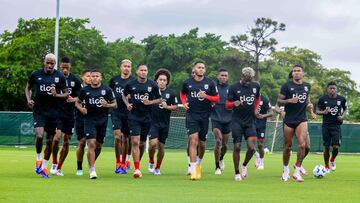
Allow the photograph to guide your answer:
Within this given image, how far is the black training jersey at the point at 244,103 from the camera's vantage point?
1756 centimetres

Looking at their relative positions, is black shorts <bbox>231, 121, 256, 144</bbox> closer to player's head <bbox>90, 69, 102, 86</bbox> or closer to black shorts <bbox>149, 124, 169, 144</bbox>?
black shorts <bbox>149, 124, 169, 144</bbox>

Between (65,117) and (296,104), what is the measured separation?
5.08m

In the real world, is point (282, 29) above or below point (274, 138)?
above

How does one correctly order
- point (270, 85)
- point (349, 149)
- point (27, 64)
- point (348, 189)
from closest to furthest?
point (348, 189), point (349, 149), point (27, 64), point (270, 85)

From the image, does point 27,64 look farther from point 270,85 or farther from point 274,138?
point 274,138

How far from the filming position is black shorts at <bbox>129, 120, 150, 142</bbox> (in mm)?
17578

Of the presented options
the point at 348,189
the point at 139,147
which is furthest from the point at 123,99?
the point at 348,189

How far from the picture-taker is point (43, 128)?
17016 millimetres

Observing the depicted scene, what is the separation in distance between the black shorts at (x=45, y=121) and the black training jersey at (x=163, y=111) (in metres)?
2.80

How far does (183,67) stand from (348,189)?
70.3 metres

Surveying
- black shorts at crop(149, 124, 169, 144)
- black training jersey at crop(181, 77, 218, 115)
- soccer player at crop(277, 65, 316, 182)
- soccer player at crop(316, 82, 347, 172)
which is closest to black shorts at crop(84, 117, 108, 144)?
black shorts at crop(149, 124, 169, 144)

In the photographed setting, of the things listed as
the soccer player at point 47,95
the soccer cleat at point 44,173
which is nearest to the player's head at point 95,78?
the soccer player at point 47,95

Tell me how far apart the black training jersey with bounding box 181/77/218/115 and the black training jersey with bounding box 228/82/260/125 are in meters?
0.42

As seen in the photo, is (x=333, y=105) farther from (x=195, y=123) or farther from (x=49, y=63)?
(x=49, y=63)
